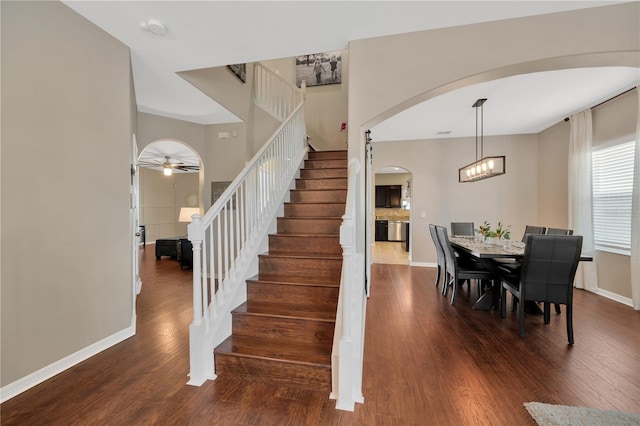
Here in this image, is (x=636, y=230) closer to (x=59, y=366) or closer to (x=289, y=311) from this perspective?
(x=289, y=311)

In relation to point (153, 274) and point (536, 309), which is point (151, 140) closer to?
point (153, 274)

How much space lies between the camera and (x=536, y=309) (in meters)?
3.34

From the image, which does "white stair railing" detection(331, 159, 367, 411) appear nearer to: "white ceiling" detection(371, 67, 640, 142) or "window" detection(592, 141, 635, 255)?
"white ceiling" detection(371, 67, 640, 142)

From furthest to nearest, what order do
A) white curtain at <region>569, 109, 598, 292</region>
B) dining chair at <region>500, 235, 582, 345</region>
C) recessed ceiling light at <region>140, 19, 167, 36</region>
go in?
1. white curtain at <region>569, 109, 598, 292</region>
2. dining chair at <region>500, 235, 582, 345</region>
3. recessed ceiling light at <region>140, 19, 167, 36</region>

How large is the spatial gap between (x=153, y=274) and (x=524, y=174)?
313 inches

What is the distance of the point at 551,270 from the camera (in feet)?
8.60

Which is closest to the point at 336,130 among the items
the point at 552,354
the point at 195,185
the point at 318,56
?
the point at 318,56

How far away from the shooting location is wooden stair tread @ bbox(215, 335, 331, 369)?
6.28 ft

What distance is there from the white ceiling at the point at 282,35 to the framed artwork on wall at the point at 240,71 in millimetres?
627

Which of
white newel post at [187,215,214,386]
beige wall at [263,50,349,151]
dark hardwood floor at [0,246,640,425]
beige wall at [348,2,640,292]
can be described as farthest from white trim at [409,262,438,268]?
white newel post at [187,215,214,386]

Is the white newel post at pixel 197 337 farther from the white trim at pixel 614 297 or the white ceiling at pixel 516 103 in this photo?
the white trim at pixel 614 297

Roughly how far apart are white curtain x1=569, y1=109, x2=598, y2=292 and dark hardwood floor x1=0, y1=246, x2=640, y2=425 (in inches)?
51.5

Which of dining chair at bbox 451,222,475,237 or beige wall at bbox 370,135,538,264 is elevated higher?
beige wall at bbox 370,135,538,264

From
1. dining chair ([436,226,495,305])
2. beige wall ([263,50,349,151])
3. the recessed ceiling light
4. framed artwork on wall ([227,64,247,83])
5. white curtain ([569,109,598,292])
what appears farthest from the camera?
beige wall ([263,50,349,151])
